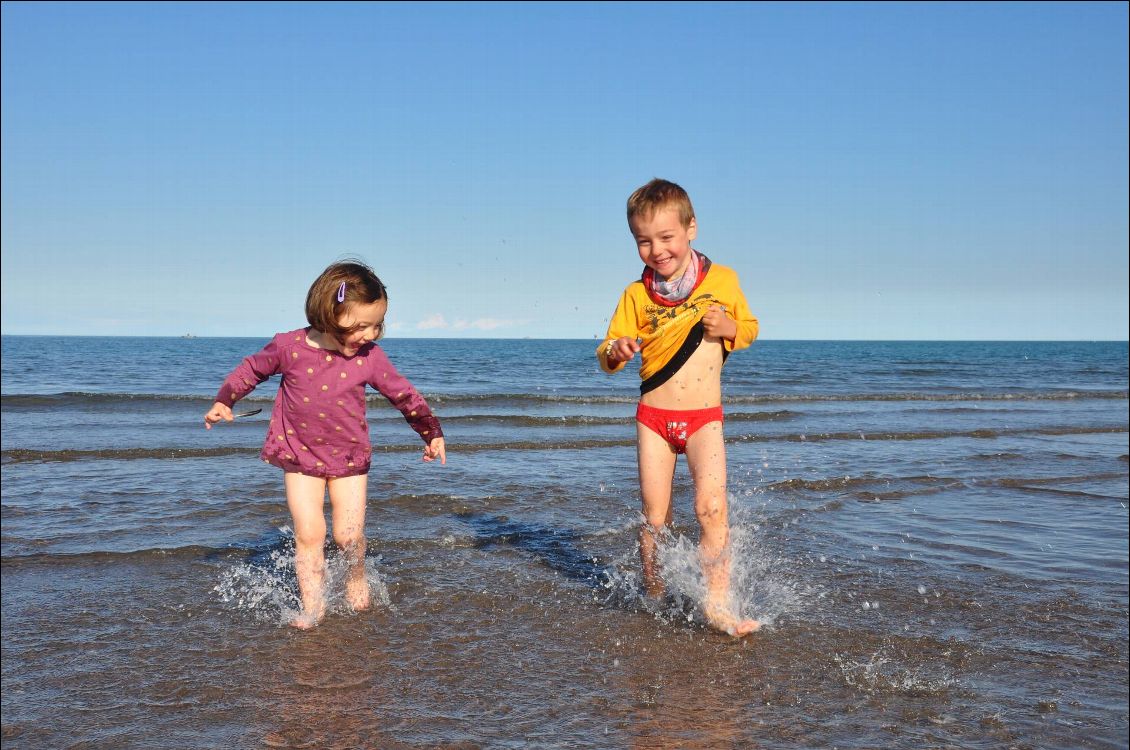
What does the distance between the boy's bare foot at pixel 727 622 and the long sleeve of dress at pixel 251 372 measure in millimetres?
2411

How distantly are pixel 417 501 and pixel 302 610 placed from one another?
3.07 meters

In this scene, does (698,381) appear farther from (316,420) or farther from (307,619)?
(307,619)

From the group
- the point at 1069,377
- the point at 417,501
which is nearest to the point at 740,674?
the point at 417,501

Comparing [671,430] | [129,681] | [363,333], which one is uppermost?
[363,333]

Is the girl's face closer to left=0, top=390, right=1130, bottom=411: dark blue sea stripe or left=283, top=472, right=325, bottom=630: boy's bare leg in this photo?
left=283, top=472, right=325, bottom=630: boy's bare leg

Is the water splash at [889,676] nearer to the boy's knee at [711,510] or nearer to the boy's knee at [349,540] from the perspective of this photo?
the boy's knee at [711,510]

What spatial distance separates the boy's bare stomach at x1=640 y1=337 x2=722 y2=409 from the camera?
4.01m

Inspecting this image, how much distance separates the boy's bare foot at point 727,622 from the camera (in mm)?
3924

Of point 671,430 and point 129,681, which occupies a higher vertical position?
point 671,430

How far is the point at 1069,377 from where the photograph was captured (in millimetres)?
34156

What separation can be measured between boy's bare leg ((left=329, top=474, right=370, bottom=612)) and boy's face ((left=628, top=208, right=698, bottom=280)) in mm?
1806

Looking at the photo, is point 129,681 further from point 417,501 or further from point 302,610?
point 417,501

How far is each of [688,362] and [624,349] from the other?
0.44 meters

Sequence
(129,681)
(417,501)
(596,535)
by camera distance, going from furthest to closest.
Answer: (417,501)
(596,535)
(129,681)
